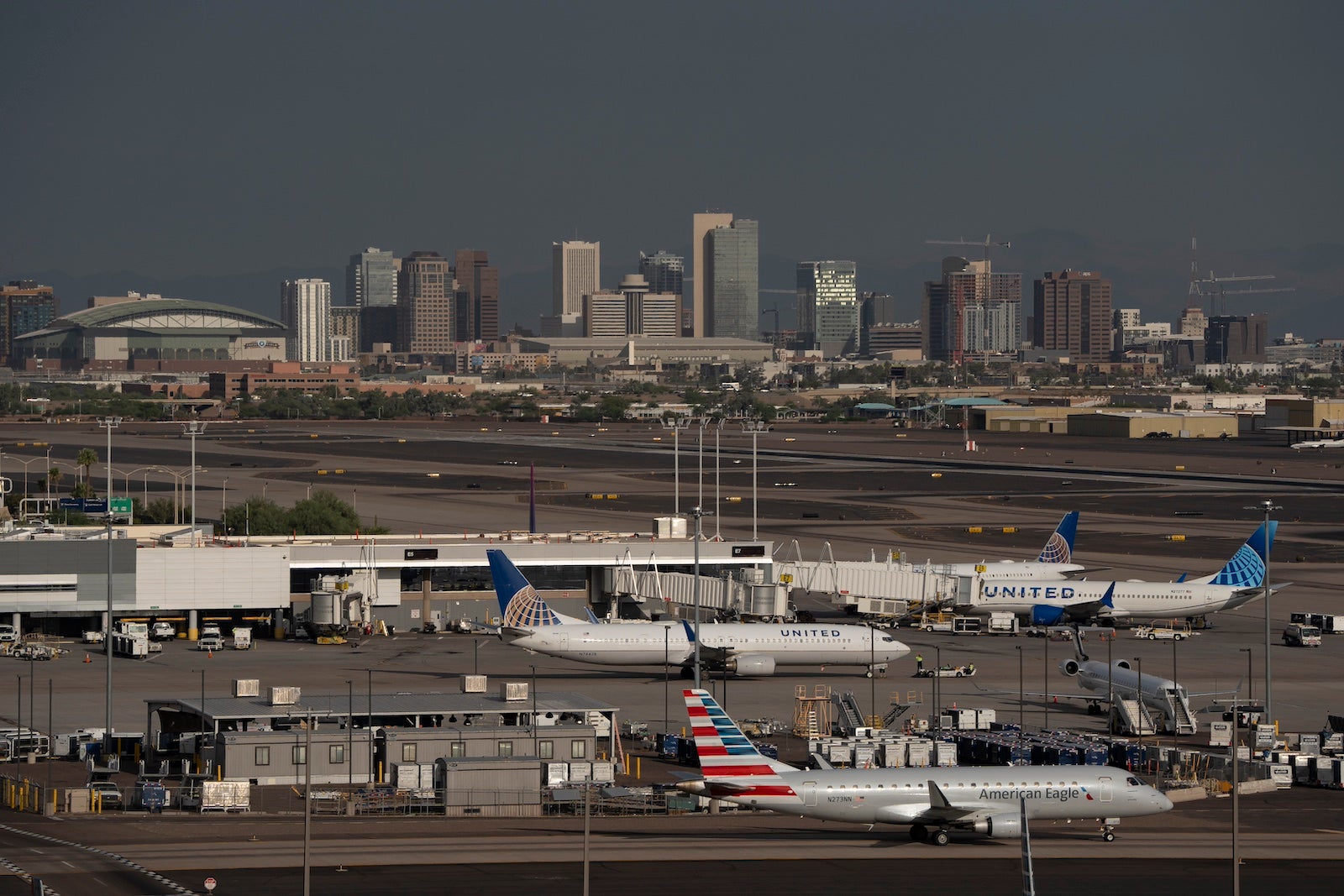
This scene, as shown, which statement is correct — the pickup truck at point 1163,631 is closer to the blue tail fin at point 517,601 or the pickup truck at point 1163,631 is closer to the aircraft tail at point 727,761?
the blue tail fin at point 517,601

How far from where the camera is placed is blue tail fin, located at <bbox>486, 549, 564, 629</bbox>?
83.2m

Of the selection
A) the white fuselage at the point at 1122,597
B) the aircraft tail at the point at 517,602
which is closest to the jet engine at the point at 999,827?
the aircraft tail at the point at 517,602

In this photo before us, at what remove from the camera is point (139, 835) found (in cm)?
5422

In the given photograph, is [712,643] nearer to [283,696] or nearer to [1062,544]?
[283,696]

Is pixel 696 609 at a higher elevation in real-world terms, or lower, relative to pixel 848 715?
higher

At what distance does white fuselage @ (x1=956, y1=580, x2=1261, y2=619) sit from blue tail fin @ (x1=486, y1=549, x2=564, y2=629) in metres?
28.6

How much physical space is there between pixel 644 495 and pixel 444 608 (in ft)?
244

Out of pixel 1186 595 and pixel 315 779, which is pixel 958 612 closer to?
pixel 1186 595

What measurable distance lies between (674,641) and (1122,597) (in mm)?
28122

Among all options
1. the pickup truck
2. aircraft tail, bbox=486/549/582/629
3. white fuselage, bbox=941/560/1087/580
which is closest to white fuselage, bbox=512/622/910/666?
aircraft tail, bbox=486/549/582/629

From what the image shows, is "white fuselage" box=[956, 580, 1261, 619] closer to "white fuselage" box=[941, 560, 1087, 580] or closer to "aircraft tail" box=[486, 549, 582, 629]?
"white fuselage" box=[941, 560, 1087, 580]

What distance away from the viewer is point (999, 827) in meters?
52.5

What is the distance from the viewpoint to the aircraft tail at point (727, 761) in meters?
51.9

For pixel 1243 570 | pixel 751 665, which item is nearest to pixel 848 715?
pixel 751 665
